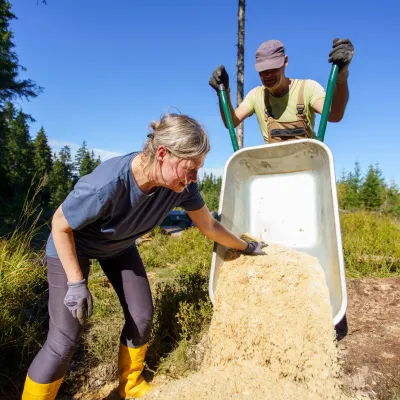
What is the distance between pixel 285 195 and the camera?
2865mm

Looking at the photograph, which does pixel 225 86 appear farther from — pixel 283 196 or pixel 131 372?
pixel 131 372

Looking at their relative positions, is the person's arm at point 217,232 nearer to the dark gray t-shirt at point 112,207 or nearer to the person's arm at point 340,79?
the dark gray t-shirt at point 112,207

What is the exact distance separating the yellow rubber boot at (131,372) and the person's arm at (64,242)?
2.11 feet

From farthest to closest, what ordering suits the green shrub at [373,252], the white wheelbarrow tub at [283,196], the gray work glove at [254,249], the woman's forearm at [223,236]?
the green shrub at [373,252]
the white wheelbarrow tub at [283,196]
the gray work glove at [254,249]
the woman's forearm at [223,236]

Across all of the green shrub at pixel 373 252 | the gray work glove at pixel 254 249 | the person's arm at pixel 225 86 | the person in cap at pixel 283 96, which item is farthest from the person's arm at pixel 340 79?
the green shrub at pixel 373 252

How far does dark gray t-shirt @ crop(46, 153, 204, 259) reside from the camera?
1.34 m

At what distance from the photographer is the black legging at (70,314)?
1.44 meters

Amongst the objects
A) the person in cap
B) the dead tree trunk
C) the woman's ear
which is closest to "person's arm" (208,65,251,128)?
the person in cap

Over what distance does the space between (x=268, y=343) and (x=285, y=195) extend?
1.42 meters

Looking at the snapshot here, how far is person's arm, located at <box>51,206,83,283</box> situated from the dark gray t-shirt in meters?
0.05

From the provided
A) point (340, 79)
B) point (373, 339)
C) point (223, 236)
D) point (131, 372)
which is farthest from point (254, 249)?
point (340, 79)

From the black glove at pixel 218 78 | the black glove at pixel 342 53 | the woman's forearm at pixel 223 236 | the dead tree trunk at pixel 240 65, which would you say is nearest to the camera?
the woman's forearm at pixel 223 236

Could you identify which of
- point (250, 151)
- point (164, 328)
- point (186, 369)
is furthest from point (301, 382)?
point (250, 151)

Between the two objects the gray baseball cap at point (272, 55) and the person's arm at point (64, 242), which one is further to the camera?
the gray baseball cap at point (272, 55)
